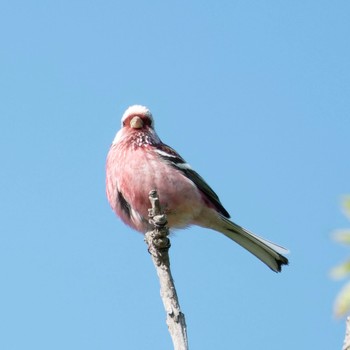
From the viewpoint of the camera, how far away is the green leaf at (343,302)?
0.85m

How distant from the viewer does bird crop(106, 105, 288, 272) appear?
6.87 metres

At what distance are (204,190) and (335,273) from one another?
6.89 metres

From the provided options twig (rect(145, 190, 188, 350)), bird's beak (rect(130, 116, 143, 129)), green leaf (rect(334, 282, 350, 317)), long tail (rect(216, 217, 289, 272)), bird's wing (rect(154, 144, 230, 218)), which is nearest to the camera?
green leaf (rect(334, 282, 350, 317))

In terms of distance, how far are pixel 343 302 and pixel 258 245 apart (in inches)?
263

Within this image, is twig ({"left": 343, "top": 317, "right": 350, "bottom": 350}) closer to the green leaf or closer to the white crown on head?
the green leaf

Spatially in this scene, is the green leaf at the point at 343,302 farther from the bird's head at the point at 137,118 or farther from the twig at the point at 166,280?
the bird's head at the point at 137,118

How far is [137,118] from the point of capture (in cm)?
800

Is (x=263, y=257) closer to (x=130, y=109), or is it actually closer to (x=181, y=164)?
(x=181, y=164)

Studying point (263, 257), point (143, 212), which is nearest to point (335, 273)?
point (143, 212)

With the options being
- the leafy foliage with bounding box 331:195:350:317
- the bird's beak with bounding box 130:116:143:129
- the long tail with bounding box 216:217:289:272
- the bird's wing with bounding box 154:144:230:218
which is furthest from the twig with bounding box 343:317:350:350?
the bird's beak with bounding box 130:116:143:129

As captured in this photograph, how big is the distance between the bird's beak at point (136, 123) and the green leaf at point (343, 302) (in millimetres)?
7131

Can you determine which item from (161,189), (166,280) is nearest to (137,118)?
(161,189)

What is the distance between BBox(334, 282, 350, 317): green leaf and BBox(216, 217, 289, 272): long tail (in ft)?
21.0

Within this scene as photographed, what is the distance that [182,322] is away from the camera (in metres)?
3.64
